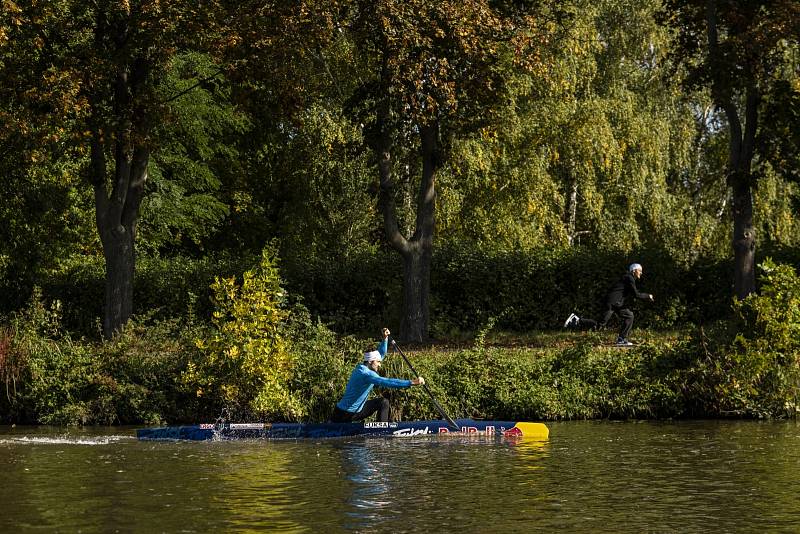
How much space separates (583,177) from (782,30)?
12.6 m

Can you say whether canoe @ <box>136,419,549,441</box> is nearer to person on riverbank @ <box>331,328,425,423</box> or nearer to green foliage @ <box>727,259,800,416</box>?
person on riverbank @ <box>331,328,425,423</box>

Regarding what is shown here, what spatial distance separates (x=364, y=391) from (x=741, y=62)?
39.8 feet

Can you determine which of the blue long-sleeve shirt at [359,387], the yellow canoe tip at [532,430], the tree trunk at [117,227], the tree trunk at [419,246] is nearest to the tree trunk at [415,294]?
the tree trunk at [419,246]

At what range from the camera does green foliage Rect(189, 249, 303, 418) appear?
2336 centimetres

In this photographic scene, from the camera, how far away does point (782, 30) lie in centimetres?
2745

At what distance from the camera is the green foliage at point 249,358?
23359mm

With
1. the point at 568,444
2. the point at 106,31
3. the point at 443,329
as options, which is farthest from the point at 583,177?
the point at 568,444

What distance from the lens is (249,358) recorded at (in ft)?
76.3

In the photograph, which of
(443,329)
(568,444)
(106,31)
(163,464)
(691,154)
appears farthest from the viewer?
(691,154)

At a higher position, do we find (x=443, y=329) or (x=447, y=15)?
(x=447, y=15)

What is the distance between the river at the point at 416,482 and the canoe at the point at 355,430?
16cm

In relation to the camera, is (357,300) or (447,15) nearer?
(447,15)

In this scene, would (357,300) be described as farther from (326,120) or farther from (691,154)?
(691,154)

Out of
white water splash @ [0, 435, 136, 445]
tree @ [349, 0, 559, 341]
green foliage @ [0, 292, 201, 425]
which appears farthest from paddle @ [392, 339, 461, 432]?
tree @ [349, 0, 559, 341]
